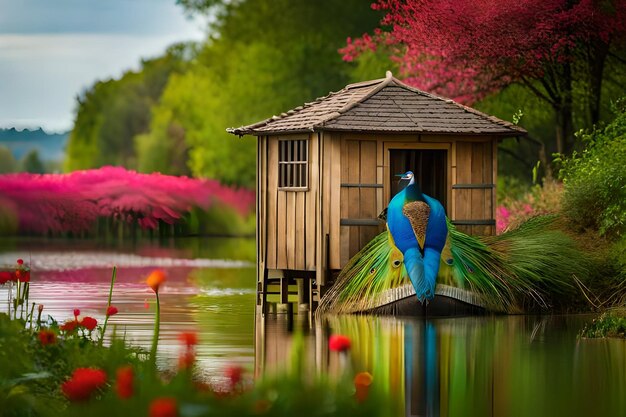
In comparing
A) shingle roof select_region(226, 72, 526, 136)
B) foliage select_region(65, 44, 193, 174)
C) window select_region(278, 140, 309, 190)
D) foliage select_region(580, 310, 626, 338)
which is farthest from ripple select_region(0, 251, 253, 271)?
foliage select_region(65, 44, 193, 174)

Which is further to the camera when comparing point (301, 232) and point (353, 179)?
point (301, 232)

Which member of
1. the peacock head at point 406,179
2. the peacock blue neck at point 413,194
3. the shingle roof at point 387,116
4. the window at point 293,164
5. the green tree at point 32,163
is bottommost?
the peacock blue neck at point 413,194

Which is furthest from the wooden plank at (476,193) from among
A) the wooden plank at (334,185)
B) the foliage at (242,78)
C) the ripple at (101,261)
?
the foliage at (242,78)

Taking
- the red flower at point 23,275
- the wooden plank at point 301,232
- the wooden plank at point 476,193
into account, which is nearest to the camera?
the red flower at point 23,275

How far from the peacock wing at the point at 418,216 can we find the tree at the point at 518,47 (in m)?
9.15

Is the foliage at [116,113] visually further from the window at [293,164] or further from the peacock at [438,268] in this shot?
the peacock at [438,268]

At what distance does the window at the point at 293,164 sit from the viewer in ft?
77.6

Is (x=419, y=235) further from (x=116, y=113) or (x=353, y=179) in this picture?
(x=116, y=113)

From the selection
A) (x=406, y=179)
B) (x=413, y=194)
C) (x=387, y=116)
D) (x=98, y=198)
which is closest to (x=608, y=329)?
(x=413, y=194)

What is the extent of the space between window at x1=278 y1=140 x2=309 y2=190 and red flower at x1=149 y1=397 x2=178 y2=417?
16143mm

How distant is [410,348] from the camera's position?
56.1 feet

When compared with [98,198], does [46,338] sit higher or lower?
lower

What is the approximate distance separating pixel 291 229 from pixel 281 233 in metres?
0.29

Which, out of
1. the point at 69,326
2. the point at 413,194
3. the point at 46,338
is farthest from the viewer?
the point at 413,194
